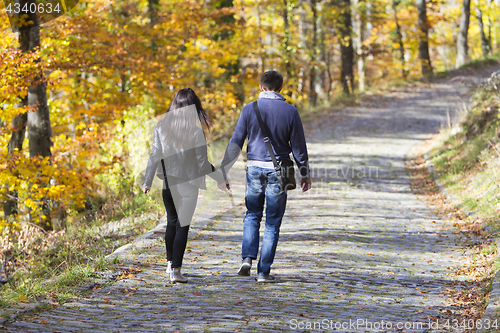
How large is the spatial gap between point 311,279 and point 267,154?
1.67 metres

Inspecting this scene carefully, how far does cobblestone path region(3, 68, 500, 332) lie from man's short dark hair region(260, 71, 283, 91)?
2262 mm

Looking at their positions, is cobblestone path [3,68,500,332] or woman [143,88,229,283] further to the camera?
woman [143,88,229,283]

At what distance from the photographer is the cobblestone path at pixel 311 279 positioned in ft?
15.7

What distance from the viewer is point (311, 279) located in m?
6.21

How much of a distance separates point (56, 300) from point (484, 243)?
236 inches

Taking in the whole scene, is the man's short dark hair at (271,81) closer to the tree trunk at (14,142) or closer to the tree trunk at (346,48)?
the tree trunk at (14,142)

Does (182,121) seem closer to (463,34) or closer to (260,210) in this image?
(260,210)

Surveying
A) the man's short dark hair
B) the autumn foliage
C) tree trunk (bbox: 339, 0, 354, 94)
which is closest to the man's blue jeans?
the man's short dark hair

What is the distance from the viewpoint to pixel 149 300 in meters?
5.43

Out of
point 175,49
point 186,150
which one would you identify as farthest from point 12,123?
point 186,150

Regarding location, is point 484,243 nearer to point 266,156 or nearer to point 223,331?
point 266,156

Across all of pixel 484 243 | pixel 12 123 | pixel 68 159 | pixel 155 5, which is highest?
pixel 155 5

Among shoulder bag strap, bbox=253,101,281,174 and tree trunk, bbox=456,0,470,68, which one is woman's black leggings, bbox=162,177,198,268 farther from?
tree trunk, bbox=456,0,470,68

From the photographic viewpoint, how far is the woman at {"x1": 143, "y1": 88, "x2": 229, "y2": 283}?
5.84m
